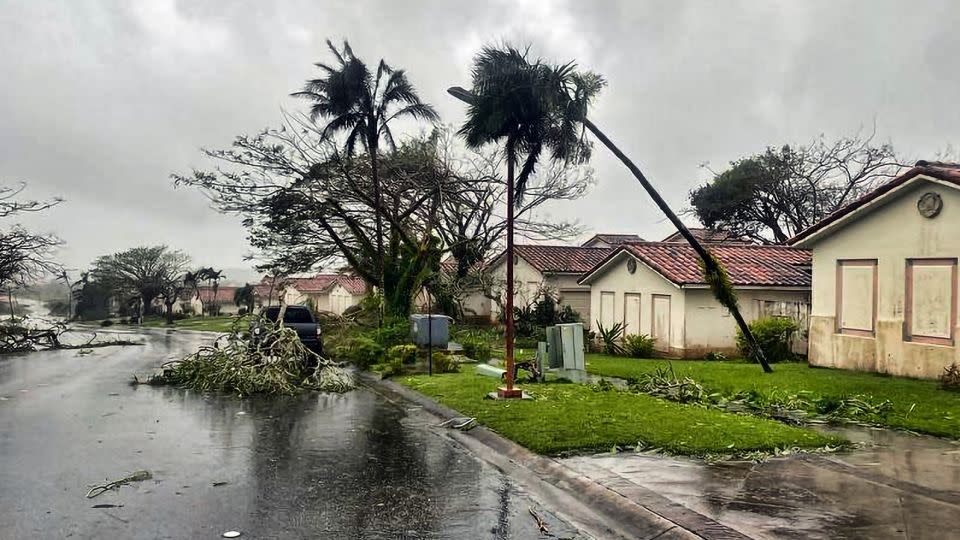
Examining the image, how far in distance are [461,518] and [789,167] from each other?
37.3 m

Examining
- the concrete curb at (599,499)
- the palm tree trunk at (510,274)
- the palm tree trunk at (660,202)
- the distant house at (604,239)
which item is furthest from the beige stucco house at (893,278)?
the distant house at (604,239)

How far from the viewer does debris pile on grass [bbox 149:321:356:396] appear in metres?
16.0

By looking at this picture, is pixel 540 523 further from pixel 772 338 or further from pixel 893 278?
pixel 772 338

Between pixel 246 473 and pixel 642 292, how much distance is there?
18.3 meters

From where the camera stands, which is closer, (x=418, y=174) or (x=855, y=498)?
(x=855, y=498)

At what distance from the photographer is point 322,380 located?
16.5 m

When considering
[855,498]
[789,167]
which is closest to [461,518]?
[855,498]

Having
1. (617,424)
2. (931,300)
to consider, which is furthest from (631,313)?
(617,424)

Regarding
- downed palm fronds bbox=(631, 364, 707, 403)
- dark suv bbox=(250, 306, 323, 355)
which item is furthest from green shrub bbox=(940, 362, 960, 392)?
dark suv bbox=(250, 306, 323, 355)

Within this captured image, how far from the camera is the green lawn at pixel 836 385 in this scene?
11.1m

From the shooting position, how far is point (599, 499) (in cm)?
724

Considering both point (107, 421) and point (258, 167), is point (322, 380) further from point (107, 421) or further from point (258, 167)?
point (258, 167)

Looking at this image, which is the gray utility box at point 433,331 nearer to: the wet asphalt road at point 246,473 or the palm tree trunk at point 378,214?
the palm tree trunk at point 378,214

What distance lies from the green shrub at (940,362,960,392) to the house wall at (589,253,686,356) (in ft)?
29.0
